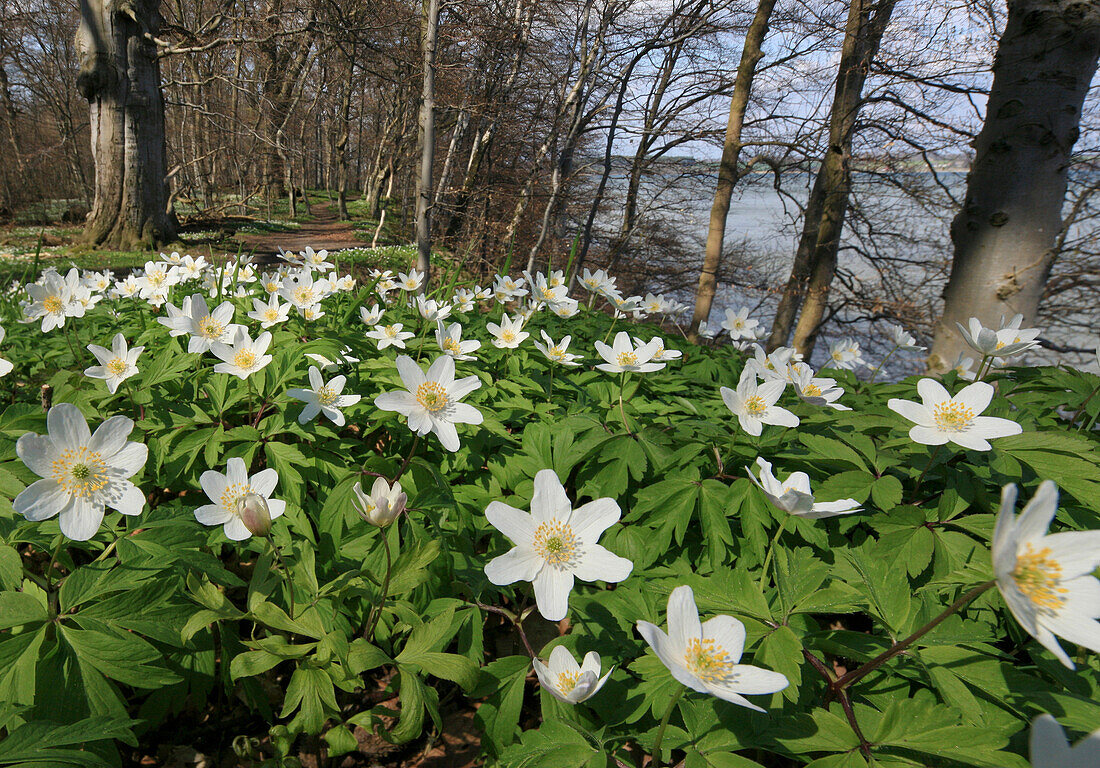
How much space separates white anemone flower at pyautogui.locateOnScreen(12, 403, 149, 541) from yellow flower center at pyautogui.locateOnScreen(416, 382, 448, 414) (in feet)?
2.37

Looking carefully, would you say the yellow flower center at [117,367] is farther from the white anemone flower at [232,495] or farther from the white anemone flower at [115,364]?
the white anemone flower at [232,495]

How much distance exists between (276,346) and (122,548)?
3.69 ft

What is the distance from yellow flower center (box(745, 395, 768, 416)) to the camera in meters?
1.71

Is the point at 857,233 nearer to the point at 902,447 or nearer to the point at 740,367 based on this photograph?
the point at 740,367

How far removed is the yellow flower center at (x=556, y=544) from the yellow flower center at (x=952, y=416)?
1160 mm

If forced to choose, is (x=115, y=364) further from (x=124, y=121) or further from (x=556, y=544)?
(x=124, y=121)

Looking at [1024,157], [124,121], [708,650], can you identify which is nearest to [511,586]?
[708,650]

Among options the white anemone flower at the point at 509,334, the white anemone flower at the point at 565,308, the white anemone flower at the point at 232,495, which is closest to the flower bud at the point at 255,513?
the white anemone flower at the point at 232,495

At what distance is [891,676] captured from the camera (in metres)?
1.25

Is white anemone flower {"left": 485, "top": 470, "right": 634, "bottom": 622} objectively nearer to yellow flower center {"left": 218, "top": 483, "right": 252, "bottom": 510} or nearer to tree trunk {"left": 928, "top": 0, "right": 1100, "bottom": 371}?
yellow flower center {"left": 218, "top": 483, "right": 252, "bottom": 510}

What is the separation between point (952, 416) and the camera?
59.4 inches

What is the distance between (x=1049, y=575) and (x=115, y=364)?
2.63 metres

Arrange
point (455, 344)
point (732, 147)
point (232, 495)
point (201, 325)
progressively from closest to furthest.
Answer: point (232, 495)
point (201, 325)
point (455, 344)
point (732, 147)

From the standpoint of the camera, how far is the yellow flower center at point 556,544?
4.24ft
